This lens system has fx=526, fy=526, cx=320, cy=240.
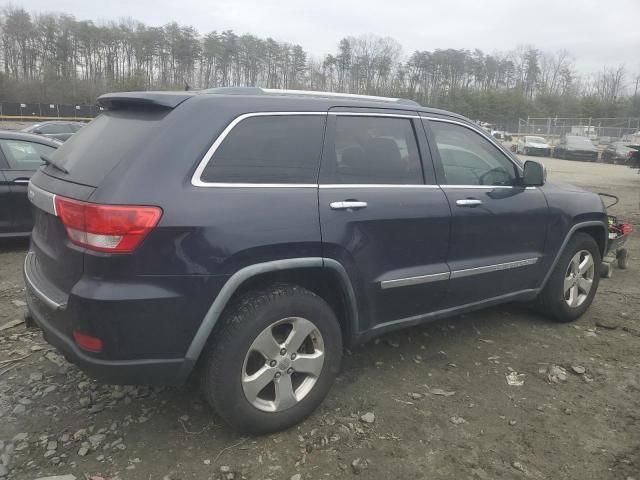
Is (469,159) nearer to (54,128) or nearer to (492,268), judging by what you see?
(492,268)

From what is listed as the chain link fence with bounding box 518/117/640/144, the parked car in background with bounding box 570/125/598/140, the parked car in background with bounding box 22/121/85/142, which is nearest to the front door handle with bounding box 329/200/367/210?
the parked car in background with bounding box 22/121/85/142

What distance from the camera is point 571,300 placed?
4.62 meters

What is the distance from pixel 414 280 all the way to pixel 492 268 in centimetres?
80

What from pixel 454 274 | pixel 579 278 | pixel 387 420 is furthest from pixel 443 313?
pixel 579 278

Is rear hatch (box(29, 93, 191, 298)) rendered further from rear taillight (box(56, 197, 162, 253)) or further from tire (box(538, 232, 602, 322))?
tire (box(538, 232, 602, 322))

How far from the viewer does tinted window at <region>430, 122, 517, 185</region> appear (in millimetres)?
3609

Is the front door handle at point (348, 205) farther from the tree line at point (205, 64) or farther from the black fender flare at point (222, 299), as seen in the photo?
the tree line at point (205, 64)

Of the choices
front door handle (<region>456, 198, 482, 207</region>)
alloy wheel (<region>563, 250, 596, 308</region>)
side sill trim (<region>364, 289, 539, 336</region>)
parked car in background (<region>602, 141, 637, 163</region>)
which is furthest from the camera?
parked car in background (<region>602, 141, 637, 163</region>)

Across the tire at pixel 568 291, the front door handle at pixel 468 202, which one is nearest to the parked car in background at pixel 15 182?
the front door handle at pixel 468 202

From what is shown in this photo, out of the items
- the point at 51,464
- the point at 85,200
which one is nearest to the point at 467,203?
the point at 85,200

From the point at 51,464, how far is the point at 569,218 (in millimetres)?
4018

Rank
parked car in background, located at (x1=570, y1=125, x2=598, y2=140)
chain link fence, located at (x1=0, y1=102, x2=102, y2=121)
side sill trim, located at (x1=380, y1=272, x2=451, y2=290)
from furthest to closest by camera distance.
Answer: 1. chain link fence, located at (x1=0, y1=102, x2=102, y2=121)
2. parked car in background, located at (x1=570, y1=125, x2=598, y2=140)
3. side sill trim, located at (x1=380, y1=272, x2=451, y2=290)

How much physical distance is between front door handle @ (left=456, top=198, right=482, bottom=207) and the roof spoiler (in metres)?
1.85

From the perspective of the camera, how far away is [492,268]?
3.78 meters
